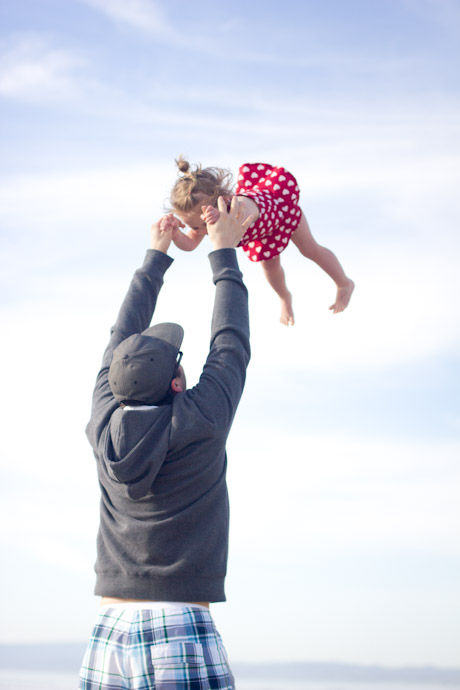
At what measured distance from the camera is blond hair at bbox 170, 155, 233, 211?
15.7ft

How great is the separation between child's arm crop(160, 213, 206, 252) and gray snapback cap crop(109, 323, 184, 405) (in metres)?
1.04

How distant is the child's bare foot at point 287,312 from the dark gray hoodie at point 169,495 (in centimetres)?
284

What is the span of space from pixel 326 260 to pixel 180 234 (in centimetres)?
139

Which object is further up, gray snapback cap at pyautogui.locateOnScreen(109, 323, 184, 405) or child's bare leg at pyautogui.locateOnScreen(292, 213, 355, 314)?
child's bare leg at pyautogui.locateOnScreen(292, 213, 355, 314)

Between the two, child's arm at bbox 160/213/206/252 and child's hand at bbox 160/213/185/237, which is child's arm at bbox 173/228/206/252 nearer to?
child's arm at bbox 160/213/206/252

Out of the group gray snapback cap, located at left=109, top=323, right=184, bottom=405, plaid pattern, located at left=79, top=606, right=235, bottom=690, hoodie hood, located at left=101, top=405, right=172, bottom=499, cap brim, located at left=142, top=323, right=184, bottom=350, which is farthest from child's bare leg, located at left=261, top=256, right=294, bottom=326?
plaid pattern, located at left=79, top=606, right=235, bottom=690

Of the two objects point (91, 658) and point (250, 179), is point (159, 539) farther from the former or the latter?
point (250, 179)

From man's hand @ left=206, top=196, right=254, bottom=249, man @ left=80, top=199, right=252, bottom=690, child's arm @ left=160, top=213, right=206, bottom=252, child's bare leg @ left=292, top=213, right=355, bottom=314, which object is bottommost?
man @ left=80, top=199, right=252, bottom=690

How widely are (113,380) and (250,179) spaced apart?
2757 millimetres

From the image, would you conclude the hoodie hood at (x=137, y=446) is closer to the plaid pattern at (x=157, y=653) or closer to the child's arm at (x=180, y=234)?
the plaid pattern at (x=157, y=653)

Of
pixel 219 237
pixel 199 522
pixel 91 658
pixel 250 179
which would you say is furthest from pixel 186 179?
pixel 91 658

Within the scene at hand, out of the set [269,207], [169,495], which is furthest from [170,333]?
[269,207]

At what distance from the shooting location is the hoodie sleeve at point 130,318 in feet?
9.06

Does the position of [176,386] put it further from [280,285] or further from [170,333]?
[280,285]
